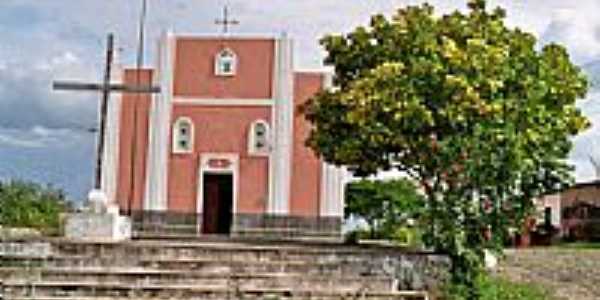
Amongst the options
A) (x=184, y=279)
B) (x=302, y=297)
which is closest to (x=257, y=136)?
(x=184, y=279)

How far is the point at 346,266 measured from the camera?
537 inches

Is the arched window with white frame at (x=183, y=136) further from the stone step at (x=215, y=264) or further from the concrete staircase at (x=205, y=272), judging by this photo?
the stone step at (x=215, y=264)

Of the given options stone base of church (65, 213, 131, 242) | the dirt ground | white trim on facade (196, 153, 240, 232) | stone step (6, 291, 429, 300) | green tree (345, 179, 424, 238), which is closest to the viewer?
stone step (6, 291, 429, 300)

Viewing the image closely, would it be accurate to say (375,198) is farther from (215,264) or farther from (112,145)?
(215,264)

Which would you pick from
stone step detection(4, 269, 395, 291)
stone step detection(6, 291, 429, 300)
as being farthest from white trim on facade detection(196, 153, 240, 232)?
stone step detection(6, 291, 429, 300)

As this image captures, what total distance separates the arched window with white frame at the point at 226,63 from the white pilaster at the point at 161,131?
1.29m

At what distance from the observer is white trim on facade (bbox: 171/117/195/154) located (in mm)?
26828

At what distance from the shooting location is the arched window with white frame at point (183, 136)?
1056 inches

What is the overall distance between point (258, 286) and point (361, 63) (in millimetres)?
5431

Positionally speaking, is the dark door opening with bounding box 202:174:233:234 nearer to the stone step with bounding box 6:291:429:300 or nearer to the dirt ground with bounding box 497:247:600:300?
the dirt ground with bounding box 497:247:600:300

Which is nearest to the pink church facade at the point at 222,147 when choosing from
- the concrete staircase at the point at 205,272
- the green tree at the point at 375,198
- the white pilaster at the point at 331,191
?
the white pilaster at the point at 331,191

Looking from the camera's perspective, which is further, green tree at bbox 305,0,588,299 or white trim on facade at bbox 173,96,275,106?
white trim on facade at bbox 173,96,275,106

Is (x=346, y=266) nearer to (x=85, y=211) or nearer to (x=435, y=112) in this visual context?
(x=435, y=112)

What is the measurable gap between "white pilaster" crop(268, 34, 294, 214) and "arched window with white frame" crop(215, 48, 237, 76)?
4.15 feet
